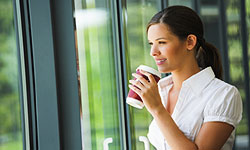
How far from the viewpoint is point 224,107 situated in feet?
3.60

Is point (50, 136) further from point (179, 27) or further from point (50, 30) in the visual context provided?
point (179, 27)

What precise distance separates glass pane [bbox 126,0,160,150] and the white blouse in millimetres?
645

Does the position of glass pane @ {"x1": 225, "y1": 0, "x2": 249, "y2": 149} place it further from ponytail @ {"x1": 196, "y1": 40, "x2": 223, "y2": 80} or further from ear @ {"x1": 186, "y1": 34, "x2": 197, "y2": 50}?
ear @ {"x1": 186, "y1": 34, "x2": 197, "y2": 50}

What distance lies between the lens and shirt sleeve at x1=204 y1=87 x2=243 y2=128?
1.09 meters

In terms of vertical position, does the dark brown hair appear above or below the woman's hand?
above

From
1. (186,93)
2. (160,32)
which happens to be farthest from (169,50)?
(186,93)

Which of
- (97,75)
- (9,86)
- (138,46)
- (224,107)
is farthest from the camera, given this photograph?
(138,46)

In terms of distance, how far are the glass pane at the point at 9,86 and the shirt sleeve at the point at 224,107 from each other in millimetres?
750

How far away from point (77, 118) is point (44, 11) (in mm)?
481

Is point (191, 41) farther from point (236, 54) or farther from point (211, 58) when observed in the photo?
point (236, 54)

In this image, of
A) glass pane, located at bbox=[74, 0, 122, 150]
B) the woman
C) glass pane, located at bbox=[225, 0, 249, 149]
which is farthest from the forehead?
glass pane, located at bbox=[225, 0, 249, 149]

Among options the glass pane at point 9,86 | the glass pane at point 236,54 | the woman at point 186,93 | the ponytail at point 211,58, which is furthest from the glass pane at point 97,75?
the glass pane at point 236,54

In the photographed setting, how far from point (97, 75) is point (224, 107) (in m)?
0.79

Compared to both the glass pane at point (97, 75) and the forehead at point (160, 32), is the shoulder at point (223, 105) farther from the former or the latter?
the glass pane at point (97, 75)
